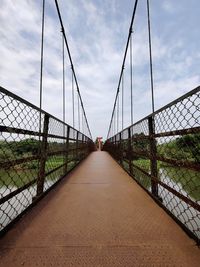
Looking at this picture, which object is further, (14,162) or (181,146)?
(181,146)

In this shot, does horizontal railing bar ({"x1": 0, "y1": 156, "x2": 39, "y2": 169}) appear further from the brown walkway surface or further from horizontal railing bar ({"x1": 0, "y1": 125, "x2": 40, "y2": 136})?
the brown walkway surface

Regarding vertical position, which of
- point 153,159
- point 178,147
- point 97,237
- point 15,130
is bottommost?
point 97,237

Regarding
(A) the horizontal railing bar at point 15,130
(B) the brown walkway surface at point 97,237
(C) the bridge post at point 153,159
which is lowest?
(B) the brown walkway surface at point 97,237

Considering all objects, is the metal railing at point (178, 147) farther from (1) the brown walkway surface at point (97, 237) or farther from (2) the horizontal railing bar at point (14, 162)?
(2) the horizontal railing bar at point (14, 162)

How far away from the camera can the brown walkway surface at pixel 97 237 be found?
2.33 ft

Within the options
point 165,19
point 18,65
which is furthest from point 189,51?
point 18,65

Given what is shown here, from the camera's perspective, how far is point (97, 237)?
869 mm

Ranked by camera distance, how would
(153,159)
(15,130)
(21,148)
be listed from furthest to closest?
(153,159) → (21,148) → (15,130)

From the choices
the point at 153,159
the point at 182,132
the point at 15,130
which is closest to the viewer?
the point at 182,132

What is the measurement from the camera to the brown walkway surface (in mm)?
709

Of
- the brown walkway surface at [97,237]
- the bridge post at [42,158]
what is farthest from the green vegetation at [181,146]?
the bridge post at [42,158]

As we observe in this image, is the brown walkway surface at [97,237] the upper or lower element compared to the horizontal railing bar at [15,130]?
lower

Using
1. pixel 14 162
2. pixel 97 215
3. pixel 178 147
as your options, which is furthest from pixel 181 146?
pixel 14 162

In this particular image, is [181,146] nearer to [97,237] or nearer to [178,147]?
[178,147]
